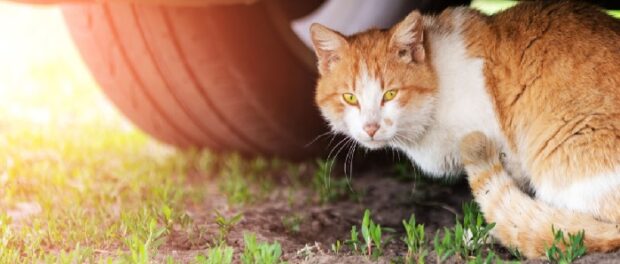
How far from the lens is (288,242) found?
294cm

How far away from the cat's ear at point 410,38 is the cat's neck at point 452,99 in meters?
0.07

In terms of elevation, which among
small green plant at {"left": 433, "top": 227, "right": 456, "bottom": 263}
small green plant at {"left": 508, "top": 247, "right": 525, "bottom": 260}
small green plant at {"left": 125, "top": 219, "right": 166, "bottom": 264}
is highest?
small green plant at {"left": 125, "top": 219, "right": 166, "bottom": 264}

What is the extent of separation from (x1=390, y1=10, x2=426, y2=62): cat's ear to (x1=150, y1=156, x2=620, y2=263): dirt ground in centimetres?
66

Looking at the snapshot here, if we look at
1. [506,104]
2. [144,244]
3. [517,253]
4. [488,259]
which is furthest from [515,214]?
[144,244]

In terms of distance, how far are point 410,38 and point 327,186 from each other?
45.5 inches

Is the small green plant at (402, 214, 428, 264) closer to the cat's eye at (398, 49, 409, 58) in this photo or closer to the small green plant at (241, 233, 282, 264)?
the small green plant at (241, 233, 282, 264)

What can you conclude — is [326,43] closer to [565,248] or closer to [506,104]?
[506,104]

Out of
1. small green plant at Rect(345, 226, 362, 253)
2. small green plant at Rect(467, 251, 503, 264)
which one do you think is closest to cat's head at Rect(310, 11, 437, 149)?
small green plant at Rect(345, 226, 362, 253)

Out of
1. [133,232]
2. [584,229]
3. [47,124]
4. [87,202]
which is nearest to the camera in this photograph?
[584,229]

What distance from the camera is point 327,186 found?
12.4ft

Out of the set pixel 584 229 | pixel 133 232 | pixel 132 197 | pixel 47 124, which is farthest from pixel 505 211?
pixel 47 124

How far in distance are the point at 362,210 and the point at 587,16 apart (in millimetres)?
1257

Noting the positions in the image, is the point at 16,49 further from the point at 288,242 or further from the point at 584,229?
the point at 584,229

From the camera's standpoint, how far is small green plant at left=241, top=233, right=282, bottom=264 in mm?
2474
